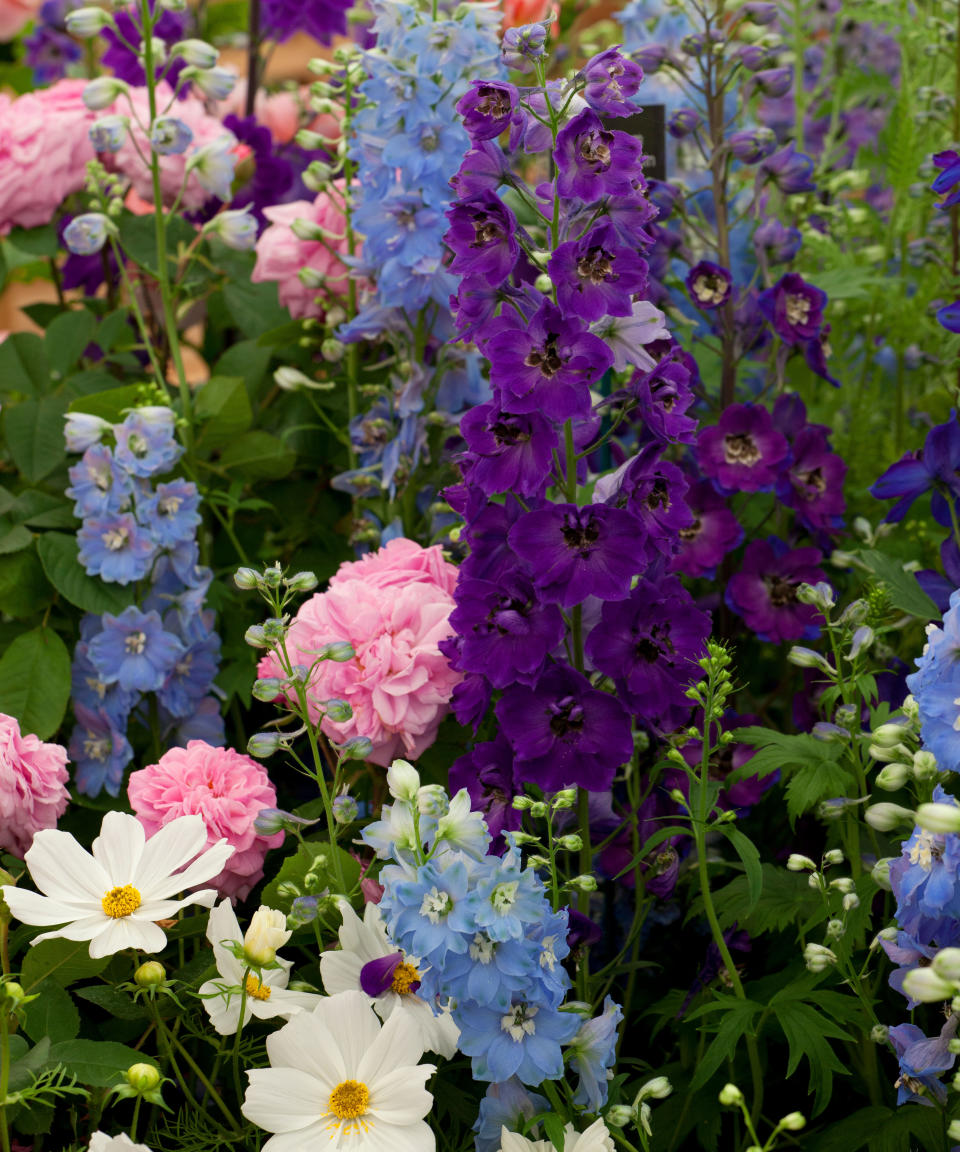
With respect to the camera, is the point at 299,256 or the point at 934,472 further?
the point at 299,256

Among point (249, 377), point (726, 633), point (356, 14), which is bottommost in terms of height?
point (726, 633)

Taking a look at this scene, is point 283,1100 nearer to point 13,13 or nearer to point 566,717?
point 566,717

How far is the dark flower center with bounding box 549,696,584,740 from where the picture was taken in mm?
920

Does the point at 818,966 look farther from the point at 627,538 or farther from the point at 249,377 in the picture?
the point at 249,377

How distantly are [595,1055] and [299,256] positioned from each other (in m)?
0.97

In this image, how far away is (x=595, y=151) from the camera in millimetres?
885

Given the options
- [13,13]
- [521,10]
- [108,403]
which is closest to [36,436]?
[108,403]

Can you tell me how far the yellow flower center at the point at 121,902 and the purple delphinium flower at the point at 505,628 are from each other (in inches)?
11.0

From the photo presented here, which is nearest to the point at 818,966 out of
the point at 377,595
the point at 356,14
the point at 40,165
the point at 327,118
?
the point at 377,595

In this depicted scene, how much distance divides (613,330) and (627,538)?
17 cm

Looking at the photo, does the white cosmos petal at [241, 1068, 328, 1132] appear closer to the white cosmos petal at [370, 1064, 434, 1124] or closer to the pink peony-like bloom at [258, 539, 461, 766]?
the white cosmos petal at [370, 1064, 434, 1124]

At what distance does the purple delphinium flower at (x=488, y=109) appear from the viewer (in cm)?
89

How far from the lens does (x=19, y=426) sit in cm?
137

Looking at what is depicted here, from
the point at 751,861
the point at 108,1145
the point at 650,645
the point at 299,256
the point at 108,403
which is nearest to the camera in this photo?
the point at 108,1145
